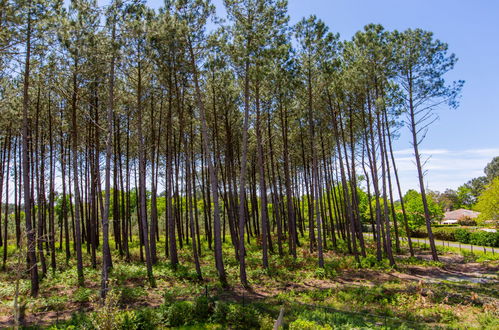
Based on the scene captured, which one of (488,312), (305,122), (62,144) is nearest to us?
(488,312)

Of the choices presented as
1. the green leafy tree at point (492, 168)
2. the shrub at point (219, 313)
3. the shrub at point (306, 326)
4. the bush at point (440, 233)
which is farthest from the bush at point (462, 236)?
the green leafy tree at point (492, 168)

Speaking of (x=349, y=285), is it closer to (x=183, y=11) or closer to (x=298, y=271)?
(x=298, y=271)

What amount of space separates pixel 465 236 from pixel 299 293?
31.1 meters

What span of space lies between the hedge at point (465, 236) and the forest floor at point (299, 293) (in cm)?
1446

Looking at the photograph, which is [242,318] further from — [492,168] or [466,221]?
[492,168]

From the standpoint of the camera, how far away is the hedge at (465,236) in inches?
1231

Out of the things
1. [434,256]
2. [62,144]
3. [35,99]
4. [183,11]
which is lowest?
[434,256]

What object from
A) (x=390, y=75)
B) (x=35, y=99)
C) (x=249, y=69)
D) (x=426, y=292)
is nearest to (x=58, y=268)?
(x=35, y=99)

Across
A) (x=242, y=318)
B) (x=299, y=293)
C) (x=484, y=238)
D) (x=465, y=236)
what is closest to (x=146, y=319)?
(x=242, y=318)

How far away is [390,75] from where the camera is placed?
66.6 feet

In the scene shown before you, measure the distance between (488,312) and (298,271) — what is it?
857cm

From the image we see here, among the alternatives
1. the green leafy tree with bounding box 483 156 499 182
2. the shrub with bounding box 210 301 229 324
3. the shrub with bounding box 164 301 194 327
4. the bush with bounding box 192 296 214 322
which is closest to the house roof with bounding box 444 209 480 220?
the shrub with bounding box 210 301 229 324

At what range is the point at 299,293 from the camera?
43.0 ft

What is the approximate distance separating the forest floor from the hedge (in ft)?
47.5
